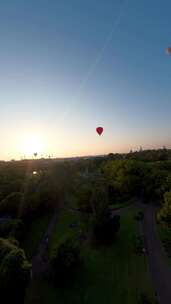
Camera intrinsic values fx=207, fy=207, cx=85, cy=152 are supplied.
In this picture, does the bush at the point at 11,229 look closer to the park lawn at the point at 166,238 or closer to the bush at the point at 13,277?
the bush at the point at 13,277

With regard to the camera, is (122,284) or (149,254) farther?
(149,254)

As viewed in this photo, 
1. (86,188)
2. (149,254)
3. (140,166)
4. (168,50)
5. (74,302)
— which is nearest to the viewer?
(168,50)

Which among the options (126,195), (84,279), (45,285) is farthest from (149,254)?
(126,195)

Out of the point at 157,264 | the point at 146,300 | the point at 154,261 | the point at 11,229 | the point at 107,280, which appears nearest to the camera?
the point at 146,300

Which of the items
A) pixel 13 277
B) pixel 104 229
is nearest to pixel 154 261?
pixel 104 229

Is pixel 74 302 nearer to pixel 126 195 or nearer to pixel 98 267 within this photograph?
pixel 98 267

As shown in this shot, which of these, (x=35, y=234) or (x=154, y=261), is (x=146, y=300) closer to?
(x=154, y=261)
